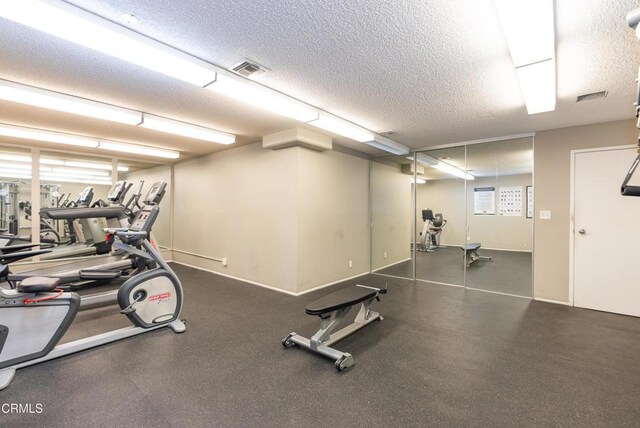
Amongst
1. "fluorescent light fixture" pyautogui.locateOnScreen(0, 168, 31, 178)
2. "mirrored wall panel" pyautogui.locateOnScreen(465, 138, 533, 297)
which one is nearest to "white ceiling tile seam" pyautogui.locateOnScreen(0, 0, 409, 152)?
"mirrored wall panel" pyautogui.locateOnScreen(465, 138, 533, 297)

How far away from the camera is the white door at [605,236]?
3.47 m

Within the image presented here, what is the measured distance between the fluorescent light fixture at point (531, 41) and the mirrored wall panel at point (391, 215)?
3.32 meters

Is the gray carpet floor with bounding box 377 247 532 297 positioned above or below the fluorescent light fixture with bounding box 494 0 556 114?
below

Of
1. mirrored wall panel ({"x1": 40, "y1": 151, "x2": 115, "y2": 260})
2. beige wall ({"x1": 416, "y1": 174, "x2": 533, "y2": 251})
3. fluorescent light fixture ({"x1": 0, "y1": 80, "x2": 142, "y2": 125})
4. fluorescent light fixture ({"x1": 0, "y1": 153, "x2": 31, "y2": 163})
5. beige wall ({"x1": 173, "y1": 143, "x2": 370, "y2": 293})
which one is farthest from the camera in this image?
mirrored wall panel ({"x1": 40, "y1": 151, "x2": 115, "y2": 260})

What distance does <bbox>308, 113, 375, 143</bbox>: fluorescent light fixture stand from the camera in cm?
337

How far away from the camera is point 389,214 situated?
6184 mm

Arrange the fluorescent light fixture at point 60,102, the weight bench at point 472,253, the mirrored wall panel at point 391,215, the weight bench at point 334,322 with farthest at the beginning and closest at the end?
the mirrored wall panel at point 391,215 → the weight bench at point 472,253 → the fluorescent light fixture at point 60,102 → the weight bench at point 334,322

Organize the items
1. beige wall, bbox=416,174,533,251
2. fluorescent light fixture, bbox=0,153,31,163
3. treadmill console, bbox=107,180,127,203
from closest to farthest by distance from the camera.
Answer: treadmill console, bbox=107,180,127,203
beige wall, bbox=416,174,533,251
fluorescent light fixture, bbox=0,153,31,163

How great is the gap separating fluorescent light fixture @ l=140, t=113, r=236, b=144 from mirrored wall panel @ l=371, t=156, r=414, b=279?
3.05 metres

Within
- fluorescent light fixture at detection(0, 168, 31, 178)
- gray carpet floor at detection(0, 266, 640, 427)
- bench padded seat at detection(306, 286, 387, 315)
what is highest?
fluorescent light fixture at detection(0, 168, 31, 178)

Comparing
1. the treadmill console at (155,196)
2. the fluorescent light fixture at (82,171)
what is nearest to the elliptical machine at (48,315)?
the treadmill console at (155,196)

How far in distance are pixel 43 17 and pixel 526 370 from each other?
4080 mm

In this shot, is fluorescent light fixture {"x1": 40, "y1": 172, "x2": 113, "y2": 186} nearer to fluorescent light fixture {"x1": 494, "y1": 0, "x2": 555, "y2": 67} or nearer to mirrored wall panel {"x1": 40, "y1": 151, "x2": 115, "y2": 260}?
mirrored wall panel {"x1": 40, "y1": 151, "x2": 115, "y2": 260}

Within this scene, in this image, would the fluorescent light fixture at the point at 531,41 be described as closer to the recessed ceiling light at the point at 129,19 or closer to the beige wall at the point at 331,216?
the recessed ceiling light at the point at 129,19
